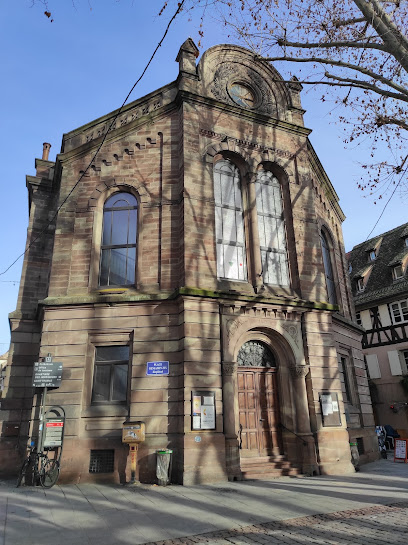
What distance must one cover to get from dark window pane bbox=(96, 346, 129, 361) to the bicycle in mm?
2820

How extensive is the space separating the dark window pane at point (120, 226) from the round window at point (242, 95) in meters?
6.41

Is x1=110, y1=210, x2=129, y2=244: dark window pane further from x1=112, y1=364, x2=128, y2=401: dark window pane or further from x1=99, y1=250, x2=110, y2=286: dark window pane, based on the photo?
x1=112, y1=364, x2=128, y2=401: dark window pane

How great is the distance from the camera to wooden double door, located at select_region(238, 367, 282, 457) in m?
11.4

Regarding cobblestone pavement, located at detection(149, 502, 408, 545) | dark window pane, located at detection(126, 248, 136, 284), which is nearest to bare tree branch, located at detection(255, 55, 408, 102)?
dark window pane, located at detection(126, 248, 136, 284)

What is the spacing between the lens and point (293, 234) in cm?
1422

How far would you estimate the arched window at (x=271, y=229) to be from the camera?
Result: 45.0 feet

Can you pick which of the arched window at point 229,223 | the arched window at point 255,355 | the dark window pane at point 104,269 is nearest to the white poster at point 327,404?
the arched window at point 255,355

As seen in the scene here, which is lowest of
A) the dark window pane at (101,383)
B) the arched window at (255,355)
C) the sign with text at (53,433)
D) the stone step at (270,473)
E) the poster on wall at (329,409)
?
the stone step at (270,473)

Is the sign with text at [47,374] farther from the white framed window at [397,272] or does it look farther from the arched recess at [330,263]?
the white framed window at [397,272]

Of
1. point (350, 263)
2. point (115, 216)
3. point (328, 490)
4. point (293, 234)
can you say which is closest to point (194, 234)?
point (115, 216)

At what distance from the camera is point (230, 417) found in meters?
10.7

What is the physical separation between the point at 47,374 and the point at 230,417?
200 inches

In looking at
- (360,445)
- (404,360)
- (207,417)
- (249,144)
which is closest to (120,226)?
(249,144)

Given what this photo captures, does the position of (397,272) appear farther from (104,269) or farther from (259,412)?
(104,269)
